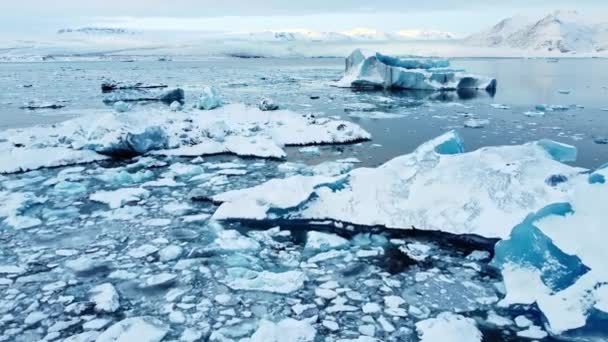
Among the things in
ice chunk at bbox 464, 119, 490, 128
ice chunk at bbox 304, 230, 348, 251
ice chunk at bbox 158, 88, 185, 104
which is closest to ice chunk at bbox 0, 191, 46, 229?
ice chunk at bbox 304, 230, 348, 251

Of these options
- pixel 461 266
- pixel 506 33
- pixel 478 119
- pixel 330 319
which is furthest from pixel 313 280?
pixel 506 33

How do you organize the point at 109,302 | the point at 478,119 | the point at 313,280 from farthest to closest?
1. the point at 478,119
2. the point at 313,280
3. the point at 109,302

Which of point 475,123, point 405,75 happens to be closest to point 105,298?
point 475,123

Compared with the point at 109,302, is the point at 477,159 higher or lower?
higher

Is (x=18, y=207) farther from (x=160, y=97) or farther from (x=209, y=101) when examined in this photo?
(x=160, y=97)

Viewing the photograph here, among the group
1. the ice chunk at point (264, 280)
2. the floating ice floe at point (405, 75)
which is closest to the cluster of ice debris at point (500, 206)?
the ice chunk at point (264, 280)

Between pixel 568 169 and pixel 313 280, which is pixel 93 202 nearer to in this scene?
pixel 313 280
